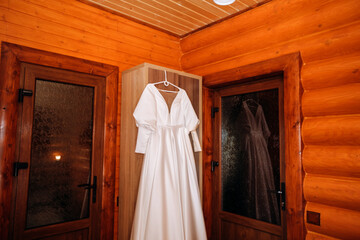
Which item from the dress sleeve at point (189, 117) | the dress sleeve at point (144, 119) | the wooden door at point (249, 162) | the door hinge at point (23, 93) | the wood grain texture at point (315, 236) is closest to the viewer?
the wood grain texture at point (315, 236)

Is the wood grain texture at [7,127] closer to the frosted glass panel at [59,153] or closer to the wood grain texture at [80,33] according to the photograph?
the frosted glass panel at [59,153]

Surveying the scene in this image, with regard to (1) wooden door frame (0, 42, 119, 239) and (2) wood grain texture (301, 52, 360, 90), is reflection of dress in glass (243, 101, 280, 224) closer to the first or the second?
(2) wood grain texture (301, 52, 360, 90)

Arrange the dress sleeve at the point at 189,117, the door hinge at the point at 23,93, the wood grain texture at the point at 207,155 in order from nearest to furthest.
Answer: the door hinge at the point at 23,93, the dress sleeve at the point at 189,117, the wood grain texture at the point at 207,155

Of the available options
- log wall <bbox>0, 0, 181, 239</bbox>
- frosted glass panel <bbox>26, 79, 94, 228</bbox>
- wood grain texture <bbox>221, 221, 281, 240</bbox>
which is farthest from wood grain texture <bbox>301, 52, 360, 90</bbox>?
frosted glass panel <bbox>26, 79, 94, 228</bbox>

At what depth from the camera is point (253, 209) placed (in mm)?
2479

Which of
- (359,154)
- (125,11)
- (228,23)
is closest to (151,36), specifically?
(125,11)

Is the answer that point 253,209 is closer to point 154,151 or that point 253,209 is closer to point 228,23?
point 154,151

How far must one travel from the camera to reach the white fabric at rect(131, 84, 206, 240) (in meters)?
2.00

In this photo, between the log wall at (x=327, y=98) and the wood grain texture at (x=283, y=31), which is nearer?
the log wall at (x=327, y=98)

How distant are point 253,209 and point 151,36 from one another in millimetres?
2297

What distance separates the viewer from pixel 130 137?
233 cm

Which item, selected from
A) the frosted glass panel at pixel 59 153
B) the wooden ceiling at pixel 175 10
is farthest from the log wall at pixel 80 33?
the frosted glass panel at pixel 59 153

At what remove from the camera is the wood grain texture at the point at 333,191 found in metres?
1.67

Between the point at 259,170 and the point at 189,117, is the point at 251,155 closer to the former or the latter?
the point at 259,170
